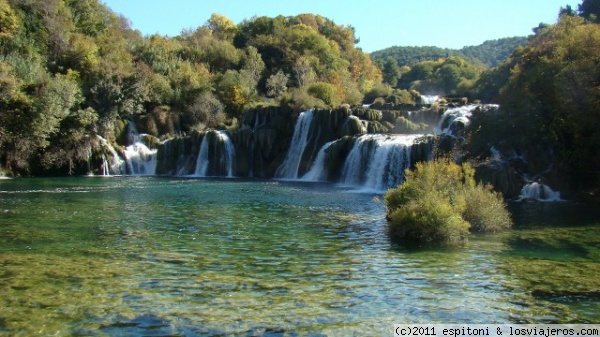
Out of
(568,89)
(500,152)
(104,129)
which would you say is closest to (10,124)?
(104,129)

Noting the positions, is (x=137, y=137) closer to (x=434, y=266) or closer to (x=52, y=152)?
(x=52, y=152)

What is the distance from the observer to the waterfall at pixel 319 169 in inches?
1531

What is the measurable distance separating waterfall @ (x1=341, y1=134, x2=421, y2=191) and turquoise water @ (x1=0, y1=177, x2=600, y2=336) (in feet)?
37.2

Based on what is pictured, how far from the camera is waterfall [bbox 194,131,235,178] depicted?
4591 cm

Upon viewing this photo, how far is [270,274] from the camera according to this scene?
38.4ft

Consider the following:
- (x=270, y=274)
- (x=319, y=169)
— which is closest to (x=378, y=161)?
(x=319, y=169)

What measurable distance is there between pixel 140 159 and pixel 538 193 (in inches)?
1313

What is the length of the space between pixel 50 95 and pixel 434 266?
117 ft

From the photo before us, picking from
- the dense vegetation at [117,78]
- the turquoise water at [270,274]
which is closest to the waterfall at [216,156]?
the dense vegetation at [117,78]

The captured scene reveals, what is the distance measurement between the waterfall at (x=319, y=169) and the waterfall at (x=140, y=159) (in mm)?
15031

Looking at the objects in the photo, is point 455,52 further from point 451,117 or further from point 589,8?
point 451,117

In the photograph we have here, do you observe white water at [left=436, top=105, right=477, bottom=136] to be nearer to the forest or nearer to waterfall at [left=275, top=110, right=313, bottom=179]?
the forest

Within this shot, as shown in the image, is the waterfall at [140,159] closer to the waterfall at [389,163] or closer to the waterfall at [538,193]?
the waterfall at [389,163]

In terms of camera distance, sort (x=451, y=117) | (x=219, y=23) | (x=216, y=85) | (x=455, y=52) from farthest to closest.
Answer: (x=455, y=52)
(x=219, y=23)
(x=216, y=85)
(x=451, y=117)
